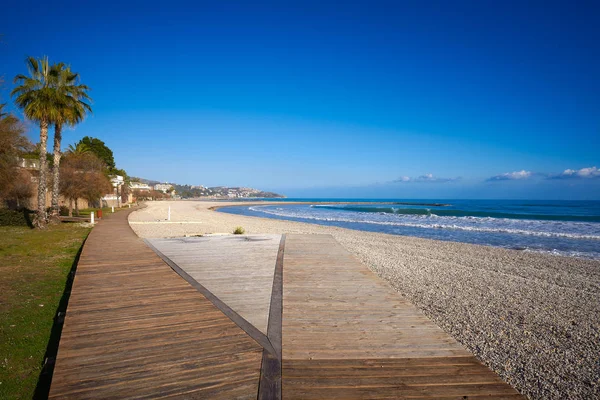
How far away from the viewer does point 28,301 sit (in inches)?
240

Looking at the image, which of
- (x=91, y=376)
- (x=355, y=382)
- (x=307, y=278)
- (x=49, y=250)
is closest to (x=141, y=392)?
(x=91, y=376)

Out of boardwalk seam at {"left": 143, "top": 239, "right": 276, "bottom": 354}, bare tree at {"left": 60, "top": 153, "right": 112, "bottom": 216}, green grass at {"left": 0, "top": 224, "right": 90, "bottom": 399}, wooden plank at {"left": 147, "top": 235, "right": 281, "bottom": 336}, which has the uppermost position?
bare tree at {"left": 60, "top": 153, "right": 112, "bottom": 216}

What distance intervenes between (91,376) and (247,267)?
4813mm

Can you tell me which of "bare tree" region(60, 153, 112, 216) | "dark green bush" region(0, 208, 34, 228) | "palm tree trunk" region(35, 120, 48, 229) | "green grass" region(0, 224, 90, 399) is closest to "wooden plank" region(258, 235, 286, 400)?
"green grass" region(0, 224, 90, 399)

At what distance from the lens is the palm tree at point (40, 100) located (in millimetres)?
15898

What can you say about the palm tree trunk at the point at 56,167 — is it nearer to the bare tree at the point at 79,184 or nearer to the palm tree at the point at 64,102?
the palm tree at the point at 64,102

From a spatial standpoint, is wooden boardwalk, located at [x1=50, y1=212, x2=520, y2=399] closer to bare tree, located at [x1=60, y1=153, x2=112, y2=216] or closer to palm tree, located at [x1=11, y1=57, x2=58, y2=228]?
palm tree, located at [x1=11, y1=57, x2=58, y2=228]

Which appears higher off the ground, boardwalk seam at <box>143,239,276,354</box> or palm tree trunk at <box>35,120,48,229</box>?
palm tree trunk at <box>35,120,48,229</box>

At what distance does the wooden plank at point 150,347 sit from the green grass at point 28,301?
0.61m

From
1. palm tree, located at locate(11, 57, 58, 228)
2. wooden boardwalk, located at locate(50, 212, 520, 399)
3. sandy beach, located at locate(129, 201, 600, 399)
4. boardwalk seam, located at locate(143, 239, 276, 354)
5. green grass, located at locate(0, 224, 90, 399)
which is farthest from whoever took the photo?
palm tree, located at locate(11, 57, 58, 228)

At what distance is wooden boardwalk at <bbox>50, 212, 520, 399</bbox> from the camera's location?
268 cm

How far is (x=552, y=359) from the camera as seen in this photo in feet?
13.5

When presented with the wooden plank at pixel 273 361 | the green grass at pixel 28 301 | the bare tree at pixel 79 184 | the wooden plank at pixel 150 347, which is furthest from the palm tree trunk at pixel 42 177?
the wooden plank at pixel 273 361

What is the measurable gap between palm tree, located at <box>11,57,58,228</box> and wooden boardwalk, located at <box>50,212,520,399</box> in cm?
1328
